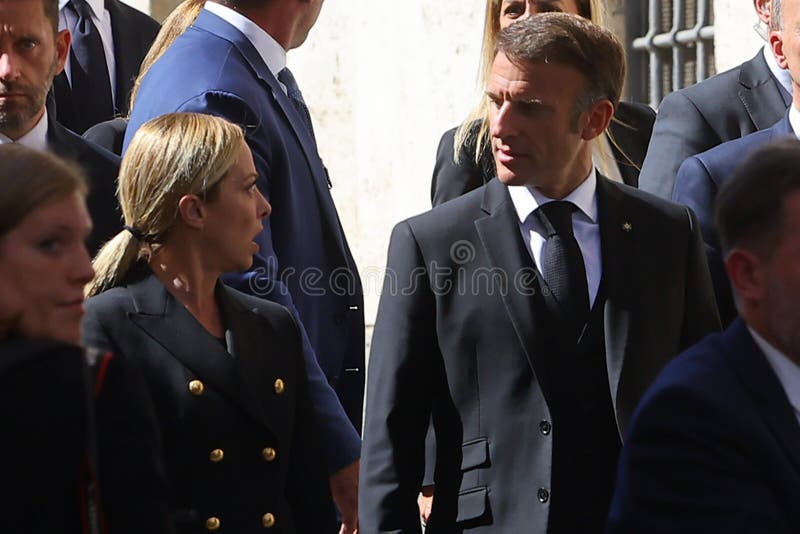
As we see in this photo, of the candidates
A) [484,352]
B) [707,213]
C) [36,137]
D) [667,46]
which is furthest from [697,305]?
[667,46]

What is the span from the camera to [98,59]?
5.93 metres

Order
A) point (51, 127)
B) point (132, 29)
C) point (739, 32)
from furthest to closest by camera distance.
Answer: point (739, 32) < point (132, 29) < point (51, 127)

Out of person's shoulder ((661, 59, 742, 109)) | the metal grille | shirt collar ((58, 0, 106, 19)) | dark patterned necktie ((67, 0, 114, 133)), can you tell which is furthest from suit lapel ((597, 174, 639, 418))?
the metal grille

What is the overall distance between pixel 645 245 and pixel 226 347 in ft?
3.55

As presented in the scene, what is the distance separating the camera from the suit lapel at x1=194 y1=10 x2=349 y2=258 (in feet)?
15.8

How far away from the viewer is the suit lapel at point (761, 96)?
16.7 ft

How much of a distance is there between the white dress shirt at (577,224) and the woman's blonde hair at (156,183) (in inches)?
29.3

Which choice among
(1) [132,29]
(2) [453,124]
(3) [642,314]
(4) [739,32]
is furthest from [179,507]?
(2) [453,124]

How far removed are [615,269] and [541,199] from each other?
262 mm

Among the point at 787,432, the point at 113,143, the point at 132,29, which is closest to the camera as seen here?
the point at 787,432

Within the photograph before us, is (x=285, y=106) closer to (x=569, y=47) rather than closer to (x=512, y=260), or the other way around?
(x=569, y=47)

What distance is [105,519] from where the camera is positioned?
2.61 meters

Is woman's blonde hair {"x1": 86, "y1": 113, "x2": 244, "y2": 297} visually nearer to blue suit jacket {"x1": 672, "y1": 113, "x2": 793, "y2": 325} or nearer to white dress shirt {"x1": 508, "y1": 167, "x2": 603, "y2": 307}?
white dress shirt {"x1": 508, "y1": 167, "x2": 603, "y2": 307}

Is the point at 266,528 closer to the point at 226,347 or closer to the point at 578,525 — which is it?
the point at 226,347
